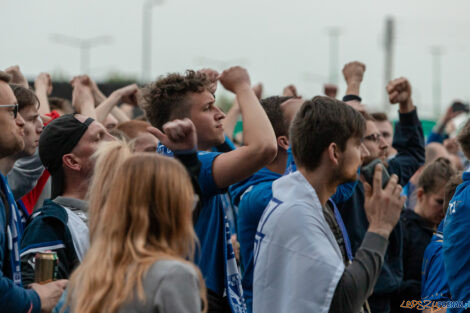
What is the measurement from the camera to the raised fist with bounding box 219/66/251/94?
3879mm

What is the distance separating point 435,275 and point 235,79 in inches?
70.8

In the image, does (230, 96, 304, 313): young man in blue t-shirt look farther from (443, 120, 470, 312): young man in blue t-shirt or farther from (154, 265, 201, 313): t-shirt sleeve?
(154, 265, 201, 313): t-shirt sleeve

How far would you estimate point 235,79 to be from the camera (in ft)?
12.8

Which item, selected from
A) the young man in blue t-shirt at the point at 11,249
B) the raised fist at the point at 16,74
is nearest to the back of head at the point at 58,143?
the young man in blue t-shirt at the point at 11,249

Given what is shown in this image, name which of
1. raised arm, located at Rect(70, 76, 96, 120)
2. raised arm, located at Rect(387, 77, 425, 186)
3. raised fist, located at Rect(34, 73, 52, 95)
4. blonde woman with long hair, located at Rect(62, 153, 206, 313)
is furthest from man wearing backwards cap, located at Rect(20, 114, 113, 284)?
raised fist, located at Rect(34, 73, 52, 95)

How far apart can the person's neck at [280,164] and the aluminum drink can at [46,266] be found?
1.80 metres

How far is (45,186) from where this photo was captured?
18.4 feet

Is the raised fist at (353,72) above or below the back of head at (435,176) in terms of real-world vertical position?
above

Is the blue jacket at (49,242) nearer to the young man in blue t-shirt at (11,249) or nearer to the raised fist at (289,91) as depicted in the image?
the young man in blue t-shirt at (11,249)

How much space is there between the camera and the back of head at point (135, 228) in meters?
2.46

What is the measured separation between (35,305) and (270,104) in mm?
2308

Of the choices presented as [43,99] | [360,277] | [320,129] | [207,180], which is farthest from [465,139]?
[43,99]

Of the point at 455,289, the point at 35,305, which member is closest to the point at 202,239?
the point at 35,305

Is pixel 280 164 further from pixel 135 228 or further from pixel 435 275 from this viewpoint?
pixel 135 228
